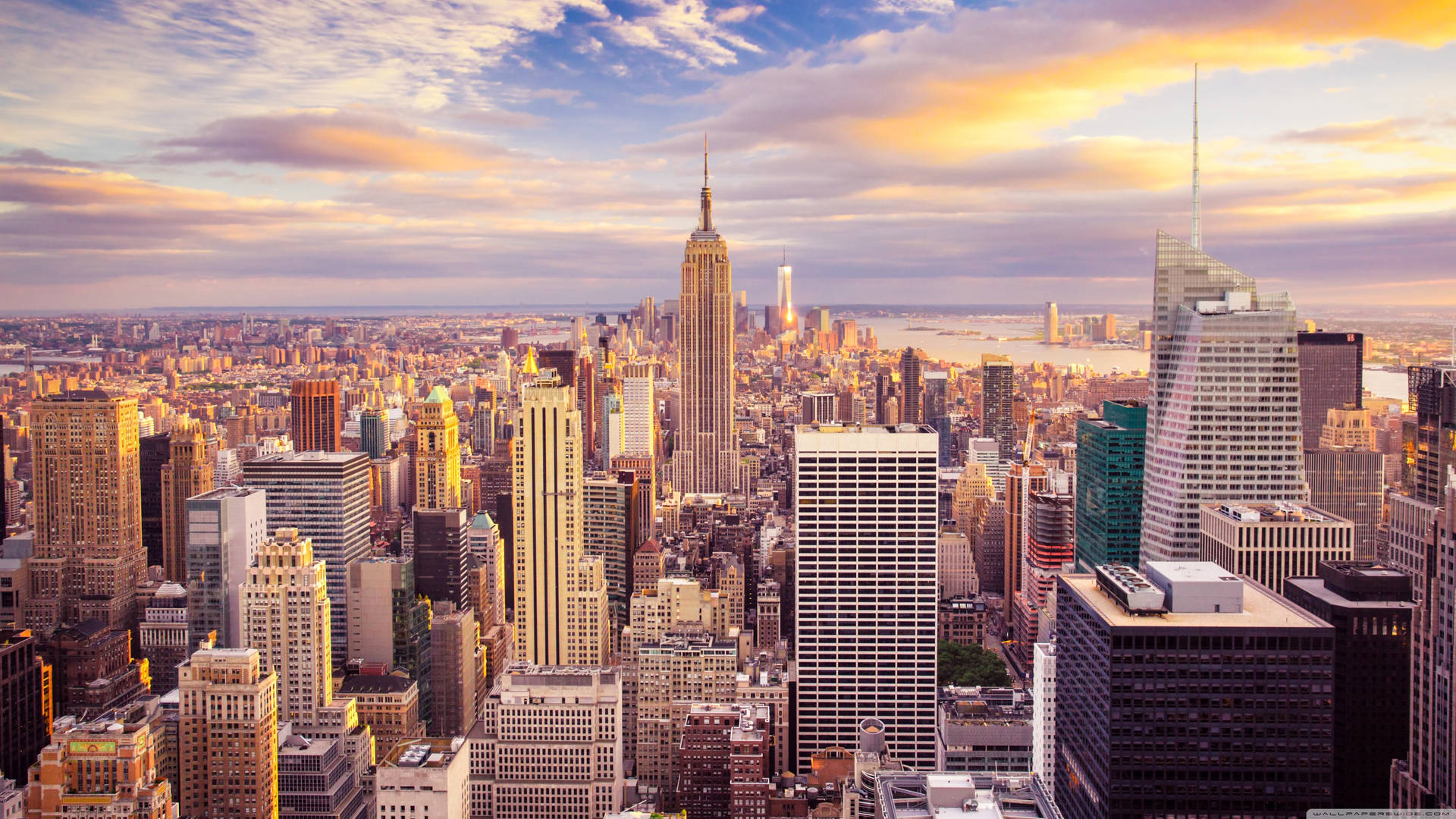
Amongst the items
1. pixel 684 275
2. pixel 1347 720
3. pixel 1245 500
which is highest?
pixel 684 275

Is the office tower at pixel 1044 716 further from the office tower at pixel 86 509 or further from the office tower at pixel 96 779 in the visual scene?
the office tower at pixel 86 509

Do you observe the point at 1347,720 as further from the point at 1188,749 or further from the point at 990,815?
the point at 990,815

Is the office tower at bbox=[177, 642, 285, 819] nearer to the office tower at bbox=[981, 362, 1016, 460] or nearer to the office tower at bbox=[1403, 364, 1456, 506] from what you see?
the office tower at bbox=[1403, 364, 1456, 506]

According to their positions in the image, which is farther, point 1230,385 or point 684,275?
point 684,275

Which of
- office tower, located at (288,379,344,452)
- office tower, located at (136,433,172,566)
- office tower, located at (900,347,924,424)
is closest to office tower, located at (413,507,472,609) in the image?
office tower, located at (288,379,344,452)

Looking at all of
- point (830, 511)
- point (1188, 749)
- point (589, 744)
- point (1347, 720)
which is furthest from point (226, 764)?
point (1347, 720)

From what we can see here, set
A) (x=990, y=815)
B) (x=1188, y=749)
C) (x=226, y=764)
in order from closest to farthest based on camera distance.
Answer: (x=990, y=815)
(x=1188, y=749)
(x=226, y=764)
